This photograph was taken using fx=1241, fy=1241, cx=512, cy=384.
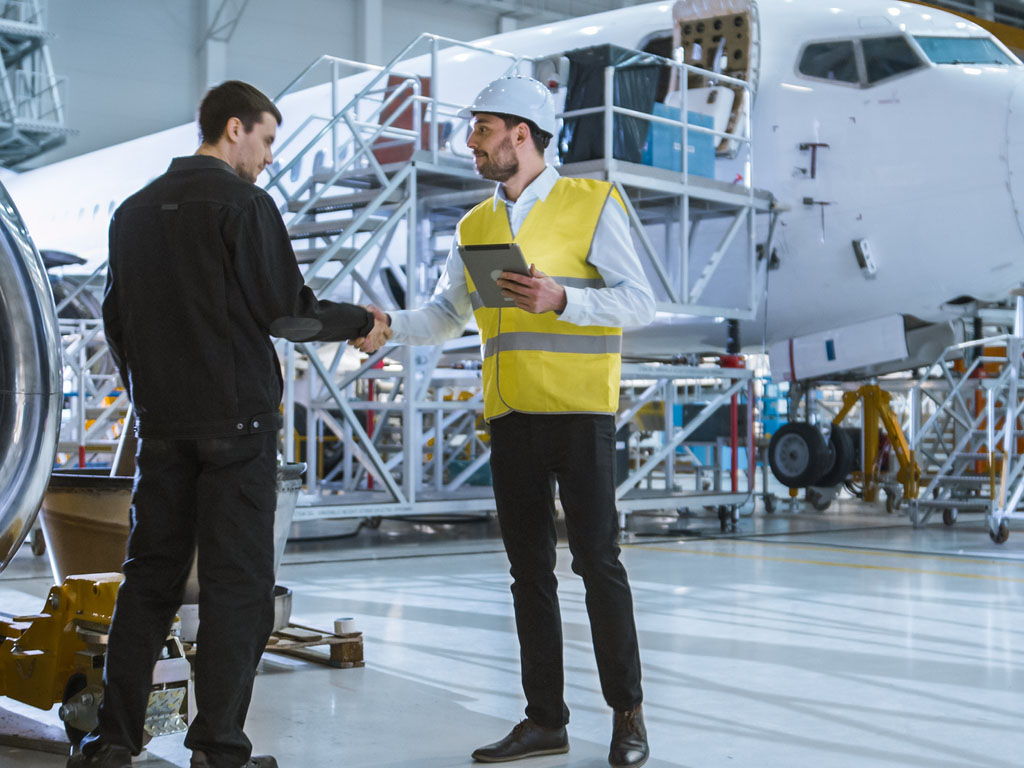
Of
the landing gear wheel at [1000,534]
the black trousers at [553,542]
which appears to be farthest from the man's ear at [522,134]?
the landing gear wheel at [1000,534]

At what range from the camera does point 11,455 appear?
81.7 inches

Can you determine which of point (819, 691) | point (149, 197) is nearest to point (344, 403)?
point (819, 691)

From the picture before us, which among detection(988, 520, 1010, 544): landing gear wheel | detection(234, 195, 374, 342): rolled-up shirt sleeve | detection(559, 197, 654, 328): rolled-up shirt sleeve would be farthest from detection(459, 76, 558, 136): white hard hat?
detection(988, 520, 1010, 544): landing gear wheel

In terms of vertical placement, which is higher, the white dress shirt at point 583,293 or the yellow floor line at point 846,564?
the white dress shirt at point 583,293

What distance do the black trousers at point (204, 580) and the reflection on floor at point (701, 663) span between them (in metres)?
0.43

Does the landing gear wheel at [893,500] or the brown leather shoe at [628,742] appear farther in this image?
the landing gear wheel at [893,500]

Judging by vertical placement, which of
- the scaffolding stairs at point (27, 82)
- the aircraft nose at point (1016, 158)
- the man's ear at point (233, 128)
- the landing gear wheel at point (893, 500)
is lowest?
the landing gear wheel at point (893, 500)

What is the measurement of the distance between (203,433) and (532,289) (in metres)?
0.82

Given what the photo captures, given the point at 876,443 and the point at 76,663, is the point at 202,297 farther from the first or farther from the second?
the point at 876,443

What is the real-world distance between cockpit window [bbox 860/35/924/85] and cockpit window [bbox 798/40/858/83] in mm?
106

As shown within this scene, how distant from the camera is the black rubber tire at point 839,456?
34.3ft

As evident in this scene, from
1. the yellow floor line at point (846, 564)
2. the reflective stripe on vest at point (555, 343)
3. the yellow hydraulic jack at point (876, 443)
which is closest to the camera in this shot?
the reflective stripe on vest at point (555, 343)

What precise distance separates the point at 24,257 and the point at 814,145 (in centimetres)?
757

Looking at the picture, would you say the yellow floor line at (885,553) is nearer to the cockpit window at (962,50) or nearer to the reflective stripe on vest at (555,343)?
the cockpit window at (962,50)
